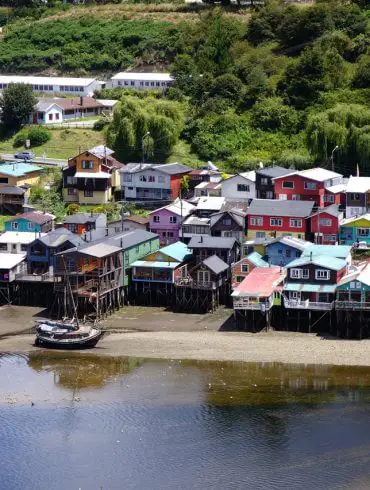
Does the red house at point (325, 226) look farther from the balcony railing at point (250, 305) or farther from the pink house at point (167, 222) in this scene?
the balcony railing at point (250, 305)

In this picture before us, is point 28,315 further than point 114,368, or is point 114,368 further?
point 28,315

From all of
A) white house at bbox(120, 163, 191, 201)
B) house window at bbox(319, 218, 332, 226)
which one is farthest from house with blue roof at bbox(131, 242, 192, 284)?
white house at bbox(120, 163, 191, 201)

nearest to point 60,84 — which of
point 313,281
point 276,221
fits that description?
point 276,221

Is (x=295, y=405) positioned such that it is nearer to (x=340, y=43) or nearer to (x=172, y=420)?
(x=172, y=420)

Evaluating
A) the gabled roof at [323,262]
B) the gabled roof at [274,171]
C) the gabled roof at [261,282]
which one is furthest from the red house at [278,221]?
the gabled roof at [323,262]

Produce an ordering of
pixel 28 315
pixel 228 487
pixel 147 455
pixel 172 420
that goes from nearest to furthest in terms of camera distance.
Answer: pixel 228 487 < pixel 147 455 < pixel 172 420 < pixel 28 315

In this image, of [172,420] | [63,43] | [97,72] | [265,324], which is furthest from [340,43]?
[172,420]

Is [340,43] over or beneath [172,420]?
over
